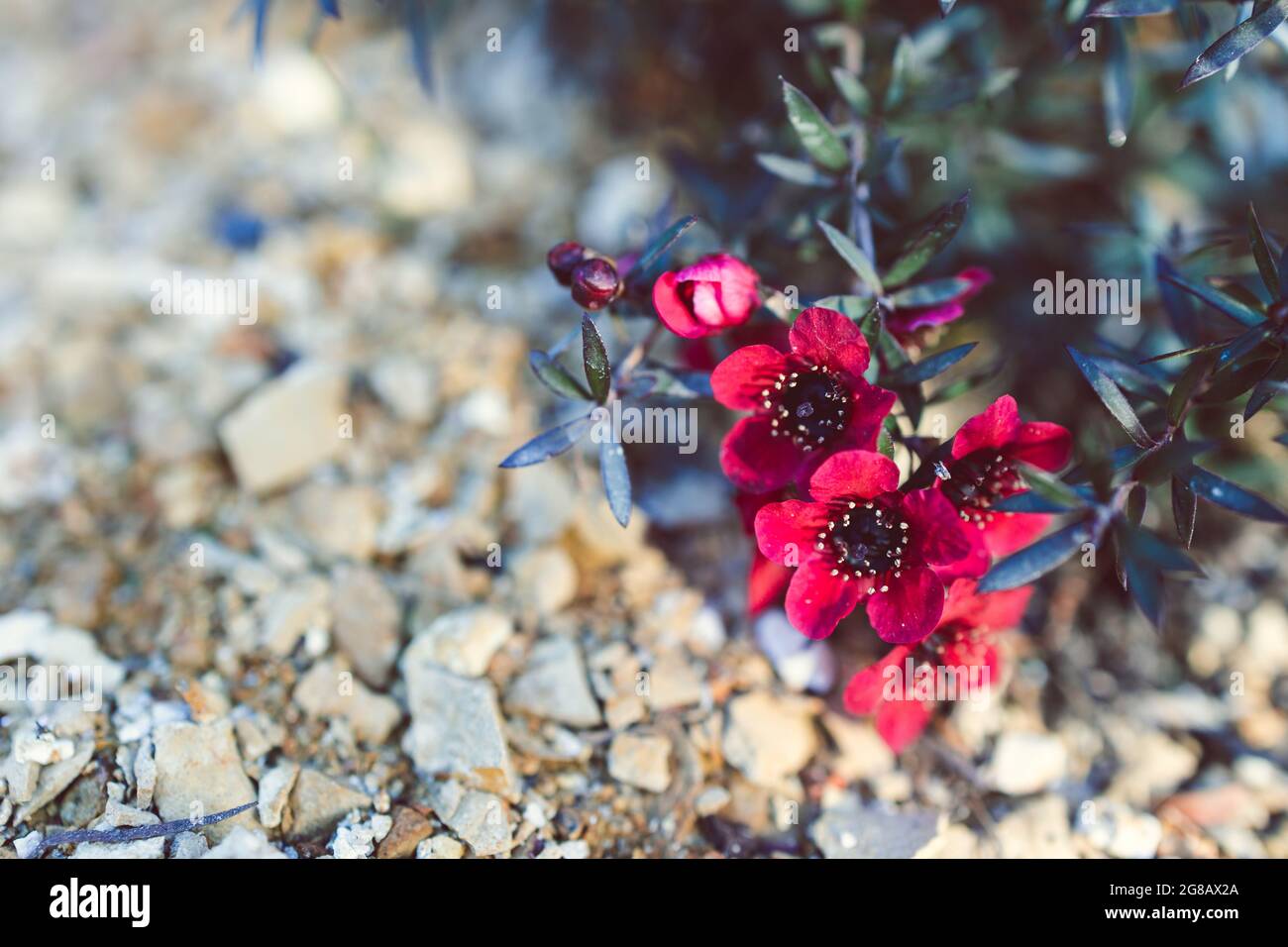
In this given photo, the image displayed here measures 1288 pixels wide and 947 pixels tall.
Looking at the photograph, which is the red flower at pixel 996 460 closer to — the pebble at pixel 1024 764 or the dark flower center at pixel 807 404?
the dark flower center at pixel 807 404

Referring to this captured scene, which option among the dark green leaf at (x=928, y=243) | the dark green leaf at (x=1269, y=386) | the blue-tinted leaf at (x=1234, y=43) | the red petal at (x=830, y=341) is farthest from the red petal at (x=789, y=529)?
the blue-tinted leaf at (x=1234, y=43)

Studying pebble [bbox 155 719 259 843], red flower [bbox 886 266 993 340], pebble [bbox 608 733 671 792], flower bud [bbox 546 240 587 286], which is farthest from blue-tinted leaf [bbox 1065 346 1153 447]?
pebble [bbox 155 719 259 843]

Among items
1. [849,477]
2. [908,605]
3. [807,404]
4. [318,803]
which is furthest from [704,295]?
[318,803]

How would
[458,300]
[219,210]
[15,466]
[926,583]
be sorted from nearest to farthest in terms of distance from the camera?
[926,583], [15,466], [458,300], [219,210]

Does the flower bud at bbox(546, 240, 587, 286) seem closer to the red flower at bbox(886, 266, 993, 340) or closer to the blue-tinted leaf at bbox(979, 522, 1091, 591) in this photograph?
the red flower at bbox(886, 266, 993, 340)
